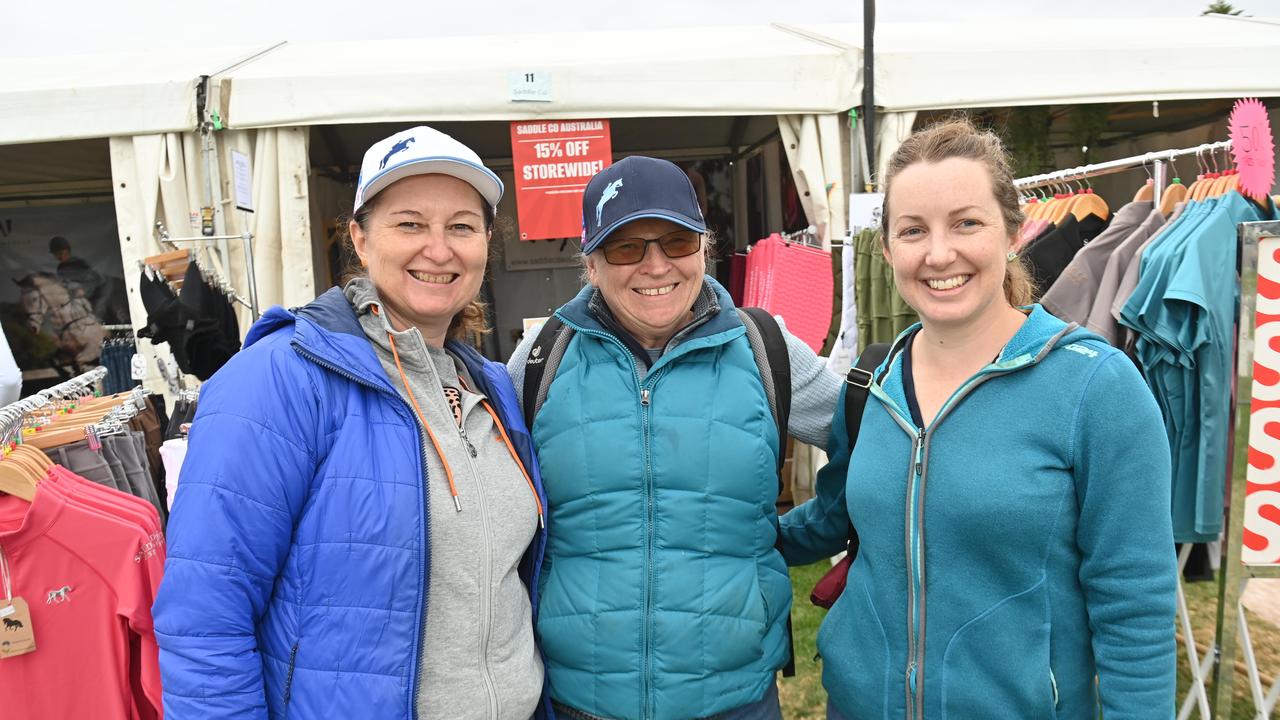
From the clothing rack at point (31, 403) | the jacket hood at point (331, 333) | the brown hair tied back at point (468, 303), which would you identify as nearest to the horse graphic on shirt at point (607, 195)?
the brown hair tied back at point (468, 303)

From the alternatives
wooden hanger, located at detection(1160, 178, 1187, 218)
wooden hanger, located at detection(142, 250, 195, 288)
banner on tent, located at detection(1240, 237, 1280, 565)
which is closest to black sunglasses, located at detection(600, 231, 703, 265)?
banner on tent, located at detection(1240, 237, 1280, 565)

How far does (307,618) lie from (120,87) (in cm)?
430

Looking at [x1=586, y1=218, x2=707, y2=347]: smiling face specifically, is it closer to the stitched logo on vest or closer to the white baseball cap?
the white baseball cap

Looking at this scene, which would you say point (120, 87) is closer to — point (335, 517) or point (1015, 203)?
point (335, 517)

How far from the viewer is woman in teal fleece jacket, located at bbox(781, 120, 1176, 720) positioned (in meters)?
1.18

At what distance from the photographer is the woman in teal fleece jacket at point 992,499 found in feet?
3.87

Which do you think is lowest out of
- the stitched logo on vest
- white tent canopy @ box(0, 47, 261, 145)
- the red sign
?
the stitched logo on vest

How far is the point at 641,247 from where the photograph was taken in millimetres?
1632

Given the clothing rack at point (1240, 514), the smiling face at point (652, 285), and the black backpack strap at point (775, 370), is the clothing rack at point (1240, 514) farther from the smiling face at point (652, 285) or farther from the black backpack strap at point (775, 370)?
the smiling face at point (652, 285)

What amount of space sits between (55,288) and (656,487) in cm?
771

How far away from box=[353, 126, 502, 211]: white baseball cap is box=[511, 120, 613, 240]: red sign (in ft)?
9.98

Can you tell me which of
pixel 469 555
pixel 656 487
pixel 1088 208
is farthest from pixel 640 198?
pixel 1088 208

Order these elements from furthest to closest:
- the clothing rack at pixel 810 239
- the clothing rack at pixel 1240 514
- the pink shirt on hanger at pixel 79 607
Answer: the clothing rack at pixel 810 239 < the clothing rack at pixel 1240 514 < the pink shirt on hanger at pixel 79 607


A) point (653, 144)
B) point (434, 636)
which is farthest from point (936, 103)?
point (434, 636)
